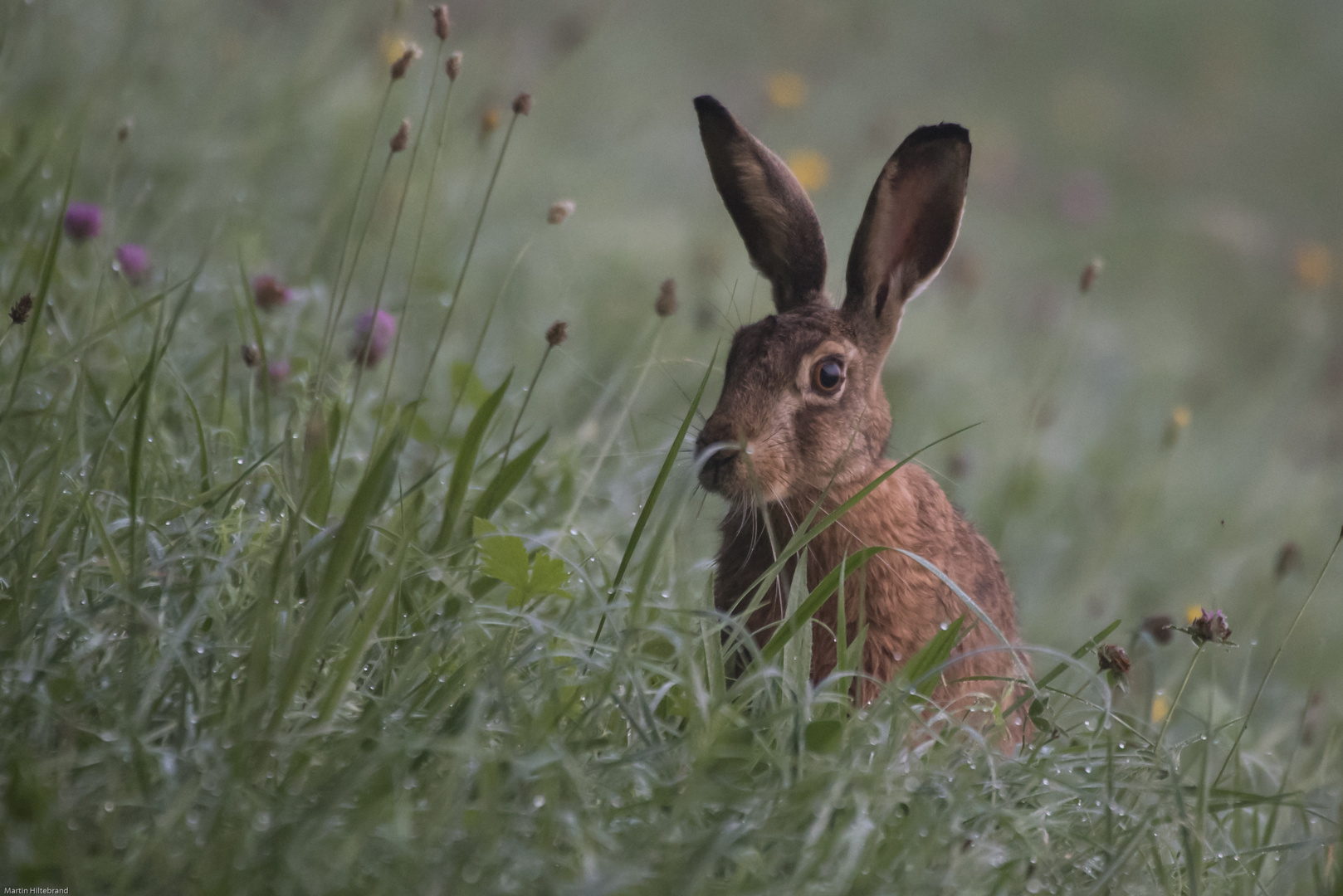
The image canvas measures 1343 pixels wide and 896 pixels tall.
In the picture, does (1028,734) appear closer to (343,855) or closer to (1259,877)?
(1259,877)

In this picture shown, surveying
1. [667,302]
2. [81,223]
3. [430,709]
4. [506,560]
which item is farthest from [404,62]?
[430,709]

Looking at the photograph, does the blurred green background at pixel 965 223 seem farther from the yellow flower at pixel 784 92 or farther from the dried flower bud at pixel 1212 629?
the dried flower bud at pixel 1212 629

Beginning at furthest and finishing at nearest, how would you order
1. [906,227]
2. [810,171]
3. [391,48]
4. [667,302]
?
[810,171]
[391,48]
[906,227]
[667,302]

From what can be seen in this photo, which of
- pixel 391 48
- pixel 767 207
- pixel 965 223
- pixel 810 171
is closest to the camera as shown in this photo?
pixel 767 207

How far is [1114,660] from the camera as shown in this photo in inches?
99.4

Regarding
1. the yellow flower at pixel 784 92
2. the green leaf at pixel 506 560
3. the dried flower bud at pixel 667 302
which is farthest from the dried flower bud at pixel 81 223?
the yellow flower at pixel 784 92

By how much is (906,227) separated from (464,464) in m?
1.43

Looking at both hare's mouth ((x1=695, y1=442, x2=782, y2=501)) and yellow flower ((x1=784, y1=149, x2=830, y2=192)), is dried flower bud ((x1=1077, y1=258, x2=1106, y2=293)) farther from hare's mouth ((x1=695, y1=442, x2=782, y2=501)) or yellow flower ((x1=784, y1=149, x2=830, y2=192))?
yellow flower ((x1=784, y1=149, x2=830, y2=192))

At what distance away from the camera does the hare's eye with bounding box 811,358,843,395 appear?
3.23 m

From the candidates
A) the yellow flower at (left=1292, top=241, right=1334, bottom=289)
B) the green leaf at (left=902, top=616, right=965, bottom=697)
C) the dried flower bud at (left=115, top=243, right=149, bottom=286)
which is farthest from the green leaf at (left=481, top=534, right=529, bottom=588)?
the yellow flower at (left=1292, top=241, right=1334, bottom=289)

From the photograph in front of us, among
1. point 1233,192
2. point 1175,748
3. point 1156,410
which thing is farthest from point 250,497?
point 1233,192

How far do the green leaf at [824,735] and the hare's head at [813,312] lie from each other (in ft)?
2.72

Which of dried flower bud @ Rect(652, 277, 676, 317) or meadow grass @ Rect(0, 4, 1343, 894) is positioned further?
dried flower bud @ Rect(652, 277, 676, 317)

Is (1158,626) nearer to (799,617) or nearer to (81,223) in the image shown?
(799,617)
